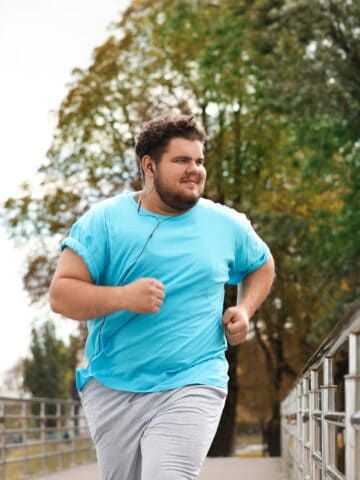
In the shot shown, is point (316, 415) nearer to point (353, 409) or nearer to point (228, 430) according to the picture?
point (353, 409)

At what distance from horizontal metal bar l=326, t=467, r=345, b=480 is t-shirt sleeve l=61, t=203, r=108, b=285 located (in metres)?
1.18

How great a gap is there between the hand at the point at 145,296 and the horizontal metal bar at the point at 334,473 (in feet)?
3.32

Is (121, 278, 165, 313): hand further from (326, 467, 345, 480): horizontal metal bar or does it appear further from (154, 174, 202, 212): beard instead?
(326, 467, 345, 480): horizontal metal bar

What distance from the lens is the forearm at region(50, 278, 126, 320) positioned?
13.6ft

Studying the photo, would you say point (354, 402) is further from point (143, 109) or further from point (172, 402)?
point (143, 109)

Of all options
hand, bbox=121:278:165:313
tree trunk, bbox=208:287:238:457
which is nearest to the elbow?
hand, bbox=121:278:165:313

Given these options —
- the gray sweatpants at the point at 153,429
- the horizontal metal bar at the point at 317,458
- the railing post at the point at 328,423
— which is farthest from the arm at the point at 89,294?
the horizontal metal bar at the point at 317,458

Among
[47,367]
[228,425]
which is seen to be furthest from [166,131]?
[47,367]

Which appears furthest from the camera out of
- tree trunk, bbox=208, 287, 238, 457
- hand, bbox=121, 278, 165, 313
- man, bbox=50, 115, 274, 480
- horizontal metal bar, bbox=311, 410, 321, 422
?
tree trunk, bbox=208, 287, 238, 457

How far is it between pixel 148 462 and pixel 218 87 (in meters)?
27.1

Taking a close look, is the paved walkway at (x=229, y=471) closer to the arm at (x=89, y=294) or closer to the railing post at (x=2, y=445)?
the railing post at (x=2, y=445)

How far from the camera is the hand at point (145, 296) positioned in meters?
4.04

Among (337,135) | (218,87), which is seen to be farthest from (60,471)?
(218,87)

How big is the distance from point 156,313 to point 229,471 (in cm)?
1352
